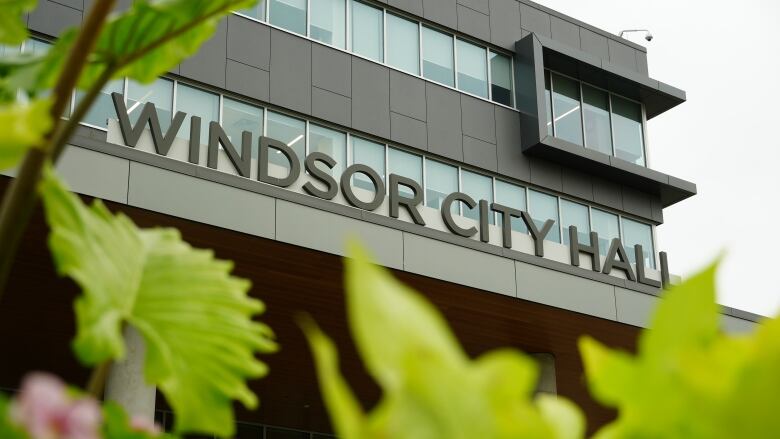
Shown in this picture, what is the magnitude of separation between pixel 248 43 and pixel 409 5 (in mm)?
4184

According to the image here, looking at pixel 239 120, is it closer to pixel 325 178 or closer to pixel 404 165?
pixel 325 178

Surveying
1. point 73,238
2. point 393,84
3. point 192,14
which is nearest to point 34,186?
point 73,238

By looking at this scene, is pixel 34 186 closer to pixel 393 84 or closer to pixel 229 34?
pixel 229 34

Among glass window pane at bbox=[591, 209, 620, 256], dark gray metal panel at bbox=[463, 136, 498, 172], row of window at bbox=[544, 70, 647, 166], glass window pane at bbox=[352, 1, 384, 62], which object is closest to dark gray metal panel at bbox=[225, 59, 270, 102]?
glass window pane at bbox=[352, 1, 384, 62]

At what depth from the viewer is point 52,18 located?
1509cm

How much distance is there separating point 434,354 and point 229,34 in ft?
55.1

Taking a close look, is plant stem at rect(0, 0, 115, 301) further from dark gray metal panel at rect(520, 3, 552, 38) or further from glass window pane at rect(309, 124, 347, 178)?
dark gray metal panel at rect(520, 3, 552, 38)

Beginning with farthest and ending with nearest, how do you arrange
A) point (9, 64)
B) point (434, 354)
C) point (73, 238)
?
point (9, 64), point (73, 238), point (434, 354)

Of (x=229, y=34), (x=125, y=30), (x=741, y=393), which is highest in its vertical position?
(x=229, y=34)

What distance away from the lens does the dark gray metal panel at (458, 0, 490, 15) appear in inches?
824

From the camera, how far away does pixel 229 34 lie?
16922mm

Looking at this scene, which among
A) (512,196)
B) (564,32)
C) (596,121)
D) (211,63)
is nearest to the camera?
(211,63)

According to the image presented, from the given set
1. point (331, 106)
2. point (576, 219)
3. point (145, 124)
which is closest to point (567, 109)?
point (576, 219)

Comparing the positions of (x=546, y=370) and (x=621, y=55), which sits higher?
(x=621, y=55)
